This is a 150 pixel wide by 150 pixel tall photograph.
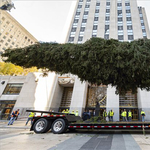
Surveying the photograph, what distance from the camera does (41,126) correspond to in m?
7.94

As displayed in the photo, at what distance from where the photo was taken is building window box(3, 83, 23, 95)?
25.1 m

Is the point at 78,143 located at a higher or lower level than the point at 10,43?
lower

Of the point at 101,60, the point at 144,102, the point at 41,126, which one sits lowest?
the point at 41,126

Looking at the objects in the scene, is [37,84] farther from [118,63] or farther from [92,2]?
[92,2]

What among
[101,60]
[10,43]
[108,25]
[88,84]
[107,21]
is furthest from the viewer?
[10,43]

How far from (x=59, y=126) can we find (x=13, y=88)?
73.1ft

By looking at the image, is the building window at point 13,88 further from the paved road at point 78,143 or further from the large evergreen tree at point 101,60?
the paved road at point 78,143

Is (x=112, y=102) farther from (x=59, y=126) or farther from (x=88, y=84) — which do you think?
(x=59, y=126)

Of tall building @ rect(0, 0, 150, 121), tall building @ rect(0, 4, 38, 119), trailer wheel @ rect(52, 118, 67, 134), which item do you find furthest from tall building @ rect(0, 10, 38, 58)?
trailer wheel @ rect(52, 118, 67, 134)

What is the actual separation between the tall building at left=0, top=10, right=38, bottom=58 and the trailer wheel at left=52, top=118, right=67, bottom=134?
49.4 metres

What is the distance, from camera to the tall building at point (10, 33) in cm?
4876

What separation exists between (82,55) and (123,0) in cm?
4077

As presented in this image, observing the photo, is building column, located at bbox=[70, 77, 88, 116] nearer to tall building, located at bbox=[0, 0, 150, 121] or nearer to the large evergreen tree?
tall building, located at bbox=[0, 0, 150, 121]

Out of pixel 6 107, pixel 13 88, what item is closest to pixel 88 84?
pixel 13 88
